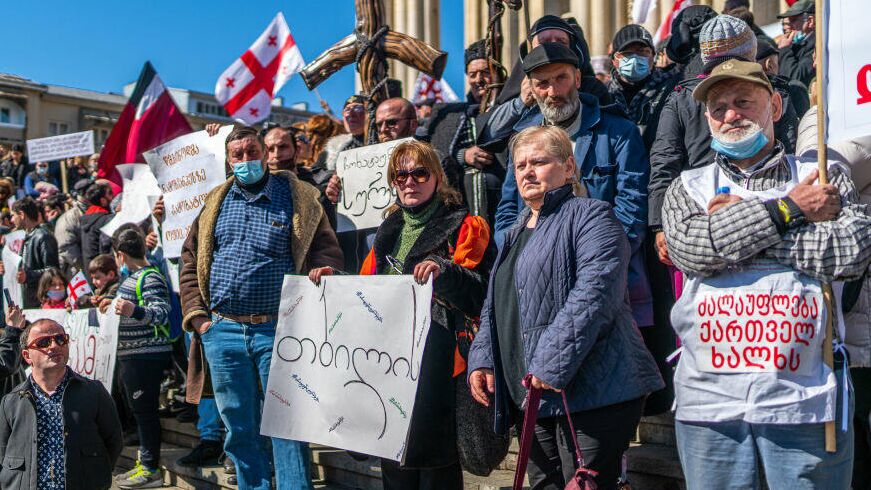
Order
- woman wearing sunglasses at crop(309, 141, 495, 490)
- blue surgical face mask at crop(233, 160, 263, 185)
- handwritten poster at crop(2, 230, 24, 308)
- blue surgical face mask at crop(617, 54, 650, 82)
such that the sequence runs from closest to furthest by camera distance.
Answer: woman wearing sunglasses at crop(309, 141, 495, 490)
blue surgical face mask at crop(233, 160, 263, 185)
blue surgical face mask at crop(617, 54, 650, 82)
handwritten poster at crop(2, 230, 24, 308)

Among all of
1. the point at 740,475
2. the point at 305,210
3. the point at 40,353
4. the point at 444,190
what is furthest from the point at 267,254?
the point at 740,475

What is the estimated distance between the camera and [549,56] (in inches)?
167

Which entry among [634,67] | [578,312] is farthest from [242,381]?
[634,67]

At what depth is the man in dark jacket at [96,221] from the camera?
881 cm

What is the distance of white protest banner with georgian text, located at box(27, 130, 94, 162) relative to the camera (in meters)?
14.1

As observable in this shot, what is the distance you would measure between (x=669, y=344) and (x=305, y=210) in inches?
84.5

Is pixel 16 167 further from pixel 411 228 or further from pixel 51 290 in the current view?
pixel 411 228

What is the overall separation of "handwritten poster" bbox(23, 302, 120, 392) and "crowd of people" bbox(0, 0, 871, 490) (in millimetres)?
139

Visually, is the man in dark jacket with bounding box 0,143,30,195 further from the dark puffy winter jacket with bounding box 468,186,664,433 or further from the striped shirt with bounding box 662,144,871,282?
the striped shirt with bounding box 662,144,871,282

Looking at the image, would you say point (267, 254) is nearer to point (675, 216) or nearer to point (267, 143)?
point (267, 143)

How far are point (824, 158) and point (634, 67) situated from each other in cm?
259

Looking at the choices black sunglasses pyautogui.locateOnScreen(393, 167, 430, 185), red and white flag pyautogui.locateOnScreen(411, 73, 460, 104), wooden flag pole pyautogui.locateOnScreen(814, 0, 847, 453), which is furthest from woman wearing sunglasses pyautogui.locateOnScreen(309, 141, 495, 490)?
red and white flag pyautogui.locateOnScreen(411, 73, 460, 104)

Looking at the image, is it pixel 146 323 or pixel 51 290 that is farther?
pixel 51 290

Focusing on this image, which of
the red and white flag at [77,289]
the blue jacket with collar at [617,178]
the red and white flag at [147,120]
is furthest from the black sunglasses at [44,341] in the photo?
the red and white flag at [147,120]
